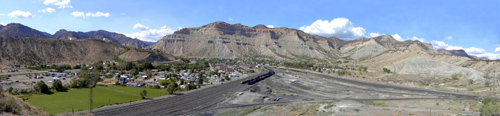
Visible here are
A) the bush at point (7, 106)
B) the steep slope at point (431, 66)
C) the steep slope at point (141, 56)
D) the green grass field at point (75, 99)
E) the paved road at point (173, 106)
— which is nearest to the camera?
the bush at point (7, 106)

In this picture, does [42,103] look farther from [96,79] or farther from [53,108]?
[96,79]

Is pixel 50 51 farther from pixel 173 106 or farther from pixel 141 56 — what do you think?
pixel 173 106

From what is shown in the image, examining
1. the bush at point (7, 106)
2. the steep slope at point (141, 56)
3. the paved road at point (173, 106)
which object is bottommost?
the paved road at point (173, 106)

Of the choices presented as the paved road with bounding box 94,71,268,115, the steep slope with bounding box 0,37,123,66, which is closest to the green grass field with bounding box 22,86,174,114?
the paved road with bounding box 94,71,268,115

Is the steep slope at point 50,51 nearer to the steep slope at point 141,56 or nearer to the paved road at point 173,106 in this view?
the steep slope at point 141,56

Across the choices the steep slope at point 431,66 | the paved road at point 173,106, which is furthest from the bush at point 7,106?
the steep slope at point 431,66

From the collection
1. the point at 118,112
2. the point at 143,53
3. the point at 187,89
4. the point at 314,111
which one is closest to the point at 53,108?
the point at 118,112

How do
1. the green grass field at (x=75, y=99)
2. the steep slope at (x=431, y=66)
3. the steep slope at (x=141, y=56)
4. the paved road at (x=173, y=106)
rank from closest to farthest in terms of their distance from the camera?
the paved road at (x=173, y=106) → the green grass field at (x=75, y=99) → the steep slope at (x=431, y=66) → the steep slope at (x=141, y=56)

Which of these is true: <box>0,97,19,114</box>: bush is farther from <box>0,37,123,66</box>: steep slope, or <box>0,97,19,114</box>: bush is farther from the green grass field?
<box>0,37,123,66</box>: steep slope

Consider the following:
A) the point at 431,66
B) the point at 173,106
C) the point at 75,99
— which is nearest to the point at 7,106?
the point at 173,106

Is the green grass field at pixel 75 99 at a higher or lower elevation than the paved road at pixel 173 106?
higher
